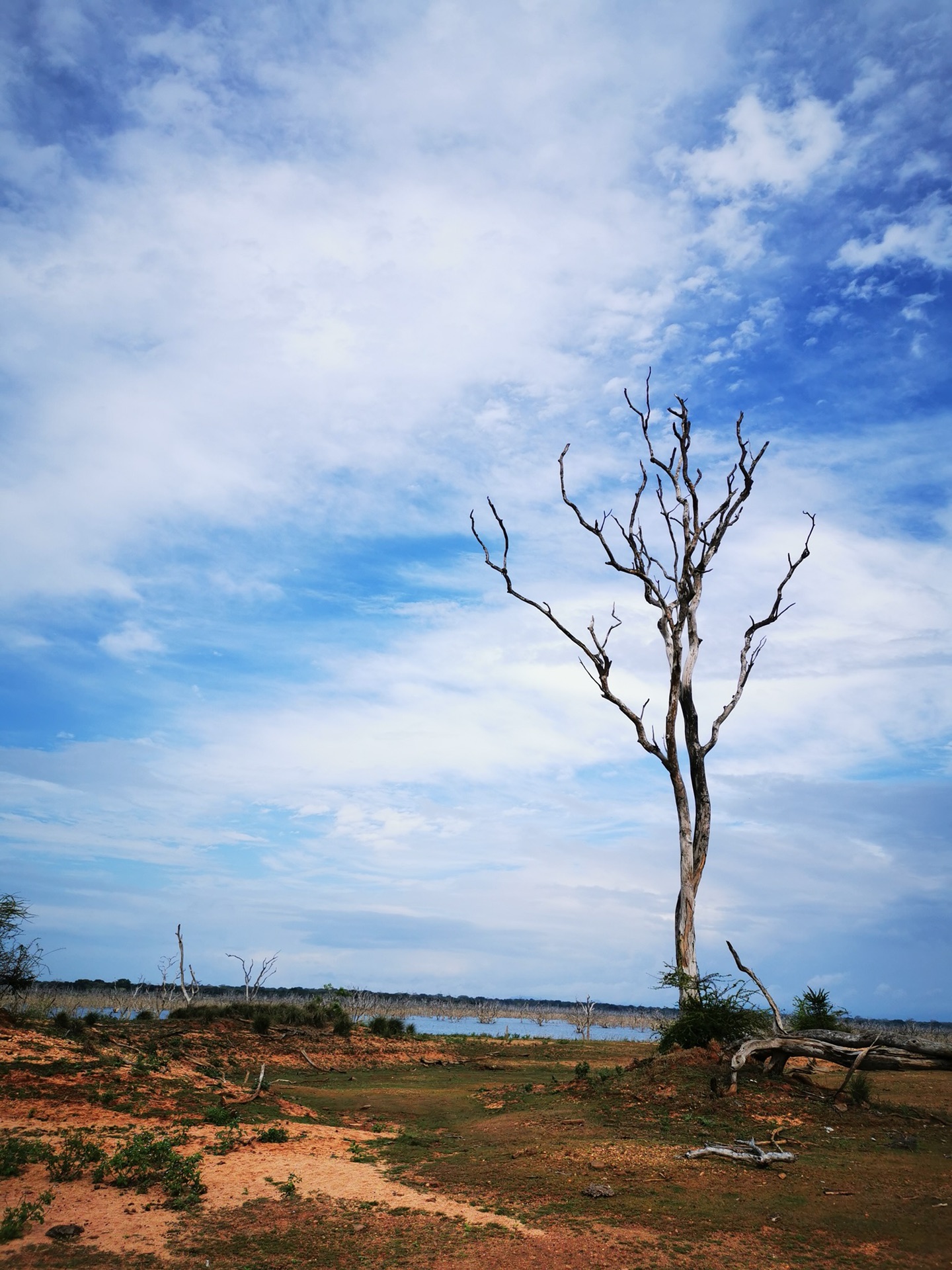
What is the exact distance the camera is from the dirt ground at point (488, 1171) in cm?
769

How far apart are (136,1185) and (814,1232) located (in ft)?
22.7

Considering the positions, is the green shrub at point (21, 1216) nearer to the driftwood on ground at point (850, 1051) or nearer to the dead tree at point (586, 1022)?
the driftwood on ground at point (850, 1051)

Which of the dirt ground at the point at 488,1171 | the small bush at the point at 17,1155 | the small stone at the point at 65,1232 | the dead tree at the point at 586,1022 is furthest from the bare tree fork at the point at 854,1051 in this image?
the dead tree at the point at 586,1022

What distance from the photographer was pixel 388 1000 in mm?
79625

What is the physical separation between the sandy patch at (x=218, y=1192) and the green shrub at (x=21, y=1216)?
7cm

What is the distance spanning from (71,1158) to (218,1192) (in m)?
1.70

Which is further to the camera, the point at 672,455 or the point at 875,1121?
the point at 672,455

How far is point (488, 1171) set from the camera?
408 inches

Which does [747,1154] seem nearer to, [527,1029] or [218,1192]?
[218,1192]

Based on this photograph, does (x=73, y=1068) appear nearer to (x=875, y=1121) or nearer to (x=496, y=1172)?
(x=496, y=1172)

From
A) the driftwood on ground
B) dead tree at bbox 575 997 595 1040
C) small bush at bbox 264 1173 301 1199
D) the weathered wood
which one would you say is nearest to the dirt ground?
small bush at bbox 264 1173 301 1199

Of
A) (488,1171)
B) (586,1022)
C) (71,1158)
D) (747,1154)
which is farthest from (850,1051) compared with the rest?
(586,1022)

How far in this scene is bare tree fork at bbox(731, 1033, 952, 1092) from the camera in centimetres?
1312

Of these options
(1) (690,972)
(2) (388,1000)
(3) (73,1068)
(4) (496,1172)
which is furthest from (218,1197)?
(2) (388,1000)
